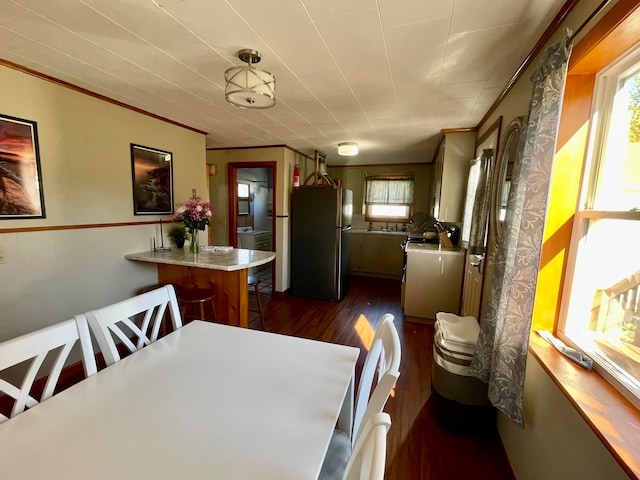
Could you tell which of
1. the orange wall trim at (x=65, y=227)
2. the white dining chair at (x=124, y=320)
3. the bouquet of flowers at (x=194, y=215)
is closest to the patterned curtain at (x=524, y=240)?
the white dining chair at (x=124, y=320)

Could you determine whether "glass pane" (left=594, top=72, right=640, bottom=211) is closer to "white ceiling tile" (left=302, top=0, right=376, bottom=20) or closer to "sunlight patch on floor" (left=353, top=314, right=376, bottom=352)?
"white ceiling tile" (left=302, top=0, right=376, bottom=20)

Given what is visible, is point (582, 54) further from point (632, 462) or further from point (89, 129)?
point (89, 129)

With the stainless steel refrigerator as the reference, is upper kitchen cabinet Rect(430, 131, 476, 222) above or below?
above

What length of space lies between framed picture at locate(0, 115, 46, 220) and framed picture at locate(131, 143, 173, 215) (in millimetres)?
722

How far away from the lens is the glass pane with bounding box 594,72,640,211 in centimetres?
104

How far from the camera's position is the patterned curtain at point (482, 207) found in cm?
222

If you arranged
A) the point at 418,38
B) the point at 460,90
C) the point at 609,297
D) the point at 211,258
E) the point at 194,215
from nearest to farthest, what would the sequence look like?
the point at 609,297 < the point at 418,38 < the point at 460,90 < the point at 211,258 < the point at 194,215

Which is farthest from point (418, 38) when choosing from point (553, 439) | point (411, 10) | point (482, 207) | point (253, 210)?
point (253, 210)

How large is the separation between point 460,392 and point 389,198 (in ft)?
14.3

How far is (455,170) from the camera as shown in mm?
3170

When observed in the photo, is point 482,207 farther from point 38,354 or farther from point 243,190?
point 243,190

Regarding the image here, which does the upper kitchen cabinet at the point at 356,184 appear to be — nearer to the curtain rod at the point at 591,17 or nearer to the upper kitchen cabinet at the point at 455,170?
the upper kitchen cabinet at the point at 455,170

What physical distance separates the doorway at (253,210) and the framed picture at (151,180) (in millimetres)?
1394

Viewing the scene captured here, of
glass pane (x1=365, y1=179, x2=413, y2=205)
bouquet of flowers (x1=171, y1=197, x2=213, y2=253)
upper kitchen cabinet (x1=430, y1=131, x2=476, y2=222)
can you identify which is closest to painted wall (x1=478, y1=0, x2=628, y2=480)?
upper kitchen cabinet (x1=430, y1=131, x2=476, y2=222)
